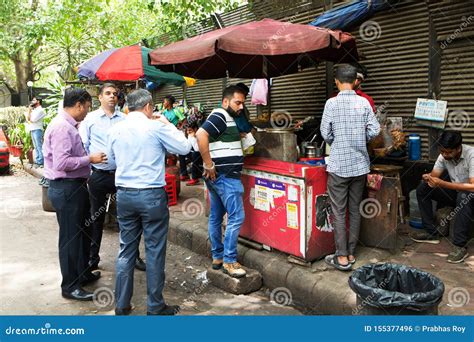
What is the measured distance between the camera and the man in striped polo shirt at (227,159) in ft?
14.4

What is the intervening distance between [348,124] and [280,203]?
3.61 ft

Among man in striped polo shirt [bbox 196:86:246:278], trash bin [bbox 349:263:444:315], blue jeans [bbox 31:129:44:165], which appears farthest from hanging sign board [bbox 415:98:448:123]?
blue jeans [bbox 31:129:44:165]

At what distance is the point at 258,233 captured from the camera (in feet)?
16.6

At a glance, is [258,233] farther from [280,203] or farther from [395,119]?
[395,119]

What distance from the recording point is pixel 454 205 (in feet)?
17.4

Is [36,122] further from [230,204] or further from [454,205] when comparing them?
[454,205]

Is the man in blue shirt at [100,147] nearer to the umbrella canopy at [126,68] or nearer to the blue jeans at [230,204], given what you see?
the blue jeans at [230,204]

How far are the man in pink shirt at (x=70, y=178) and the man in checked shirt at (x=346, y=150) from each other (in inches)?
89.4

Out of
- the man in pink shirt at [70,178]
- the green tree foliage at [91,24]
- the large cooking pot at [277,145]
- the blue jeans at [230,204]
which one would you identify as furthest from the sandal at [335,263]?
the green tree foliage at [91,24]

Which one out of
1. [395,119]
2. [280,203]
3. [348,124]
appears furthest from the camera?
[395,119]

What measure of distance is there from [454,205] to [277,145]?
7.83 ft

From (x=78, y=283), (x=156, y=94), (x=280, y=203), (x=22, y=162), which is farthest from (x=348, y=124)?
(x=22, y=162)

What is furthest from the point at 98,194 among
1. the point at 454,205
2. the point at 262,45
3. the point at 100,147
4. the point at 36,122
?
the point at 36,122
